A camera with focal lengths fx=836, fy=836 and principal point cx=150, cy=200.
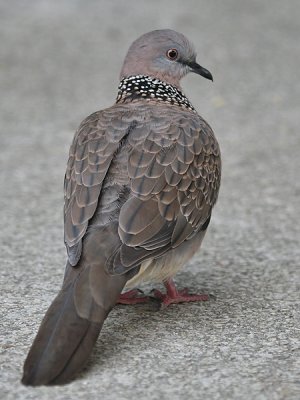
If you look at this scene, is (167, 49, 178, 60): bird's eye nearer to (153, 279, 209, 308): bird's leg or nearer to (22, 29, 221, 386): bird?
(22, 29, 221, 386): bird

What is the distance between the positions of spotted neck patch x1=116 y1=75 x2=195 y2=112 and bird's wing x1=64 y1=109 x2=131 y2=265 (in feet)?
0.88

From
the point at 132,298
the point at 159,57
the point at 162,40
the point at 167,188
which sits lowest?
the point at 132,298

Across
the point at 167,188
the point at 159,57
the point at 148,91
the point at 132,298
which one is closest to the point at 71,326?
the point at 167,188

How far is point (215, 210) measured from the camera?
6254 millimetres

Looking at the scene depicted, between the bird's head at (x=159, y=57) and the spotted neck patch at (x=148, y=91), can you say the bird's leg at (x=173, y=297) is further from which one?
the bird's head at (x=159, y=57)

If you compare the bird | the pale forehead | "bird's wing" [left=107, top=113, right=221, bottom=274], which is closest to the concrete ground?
the bird

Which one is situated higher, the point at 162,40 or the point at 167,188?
the point at 162,40

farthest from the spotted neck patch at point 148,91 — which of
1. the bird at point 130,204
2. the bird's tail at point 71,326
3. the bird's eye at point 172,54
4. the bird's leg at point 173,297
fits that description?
the bird's tail at point 71,326

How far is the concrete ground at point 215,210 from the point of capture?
368 cm

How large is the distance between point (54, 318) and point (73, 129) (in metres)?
4.52

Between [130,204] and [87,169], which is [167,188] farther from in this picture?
[87,169]

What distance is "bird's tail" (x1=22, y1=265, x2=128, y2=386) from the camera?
3.40 m

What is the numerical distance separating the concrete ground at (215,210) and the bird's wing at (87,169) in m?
0.54

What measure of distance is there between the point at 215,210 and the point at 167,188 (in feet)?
6.91
